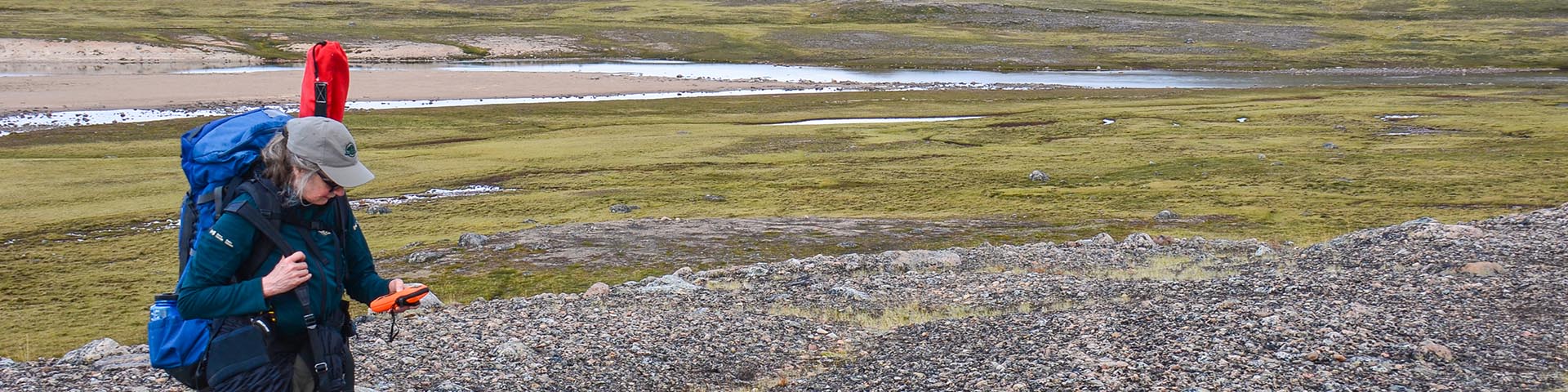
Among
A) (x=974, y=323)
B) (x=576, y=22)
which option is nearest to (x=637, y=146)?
(x=974, y=323)

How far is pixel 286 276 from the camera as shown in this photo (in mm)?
6023

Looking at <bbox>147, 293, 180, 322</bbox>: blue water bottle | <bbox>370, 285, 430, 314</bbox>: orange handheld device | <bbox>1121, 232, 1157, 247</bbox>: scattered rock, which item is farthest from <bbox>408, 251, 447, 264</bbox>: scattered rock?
<bbox>370, 285, 430, 314</bbox>: orange handheld device

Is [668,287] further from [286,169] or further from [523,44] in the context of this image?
[523,44]

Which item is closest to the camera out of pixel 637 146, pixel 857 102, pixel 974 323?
pixel 974 323

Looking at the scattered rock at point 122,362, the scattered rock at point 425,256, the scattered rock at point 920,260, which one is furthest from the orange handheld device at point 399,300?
the scattered rock at point 425,256

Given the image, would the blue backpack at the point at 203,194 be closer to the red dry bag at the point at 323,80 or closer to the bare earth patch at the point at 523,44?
the red dry bag at the point at 323,80

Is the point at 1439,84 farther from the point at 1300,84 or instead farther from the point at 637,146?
the point at 637,146

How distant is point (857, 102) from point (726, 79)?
23844 mm

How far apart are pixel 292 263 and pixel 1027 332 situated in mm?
8577

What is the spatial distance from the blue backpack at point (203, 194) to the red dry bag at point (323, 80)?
51 cm

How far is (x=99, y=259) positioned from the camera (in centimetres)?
2248

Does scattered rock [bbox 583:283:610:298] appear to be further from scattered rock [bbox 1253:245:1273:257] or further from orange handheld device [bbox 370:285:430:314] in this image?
scattered rock [bbox 1253:245:1273:257]

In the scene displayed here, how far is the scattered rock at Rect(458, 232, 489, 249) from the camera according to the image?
23047 mm

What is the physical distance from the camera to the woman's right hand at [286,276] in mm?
6000
